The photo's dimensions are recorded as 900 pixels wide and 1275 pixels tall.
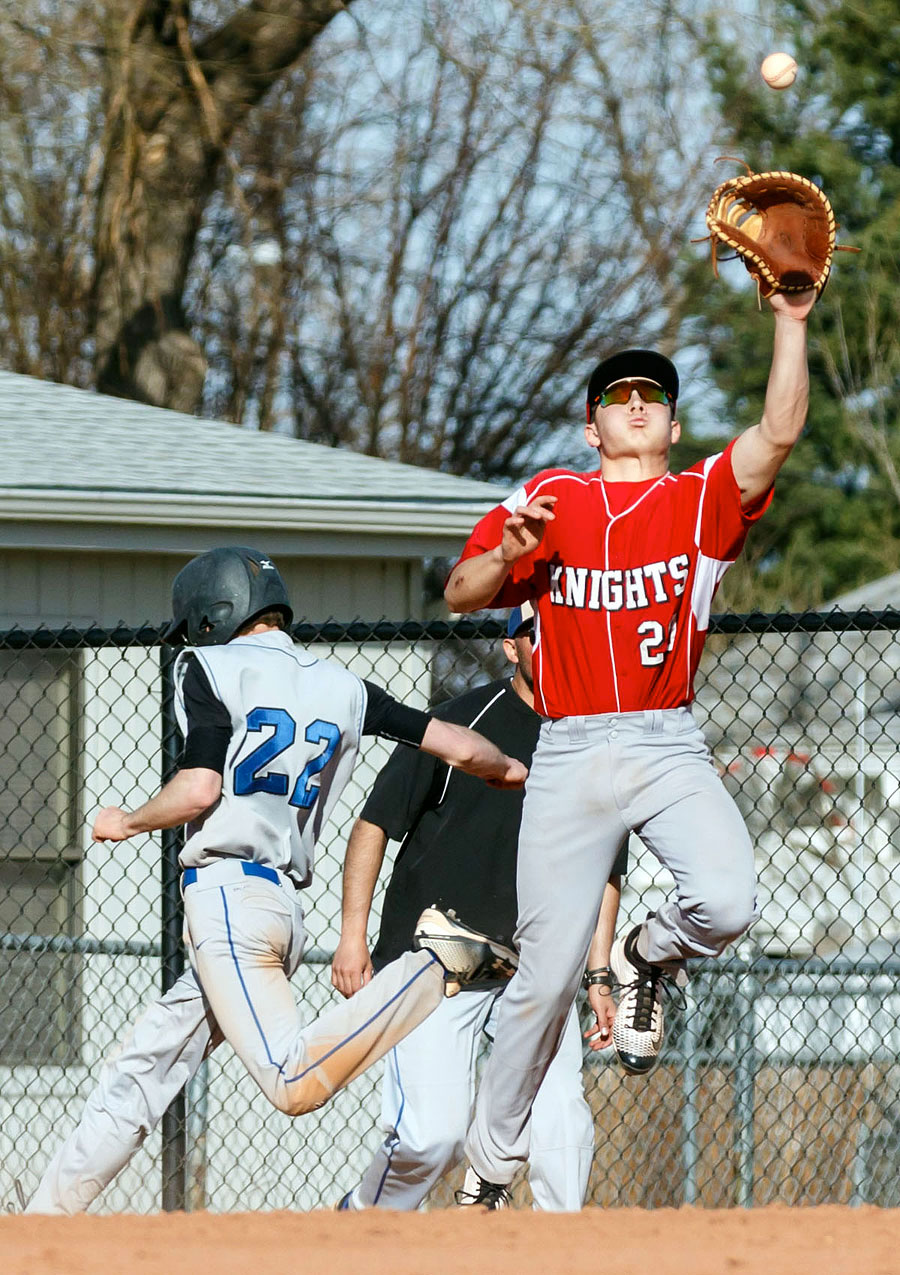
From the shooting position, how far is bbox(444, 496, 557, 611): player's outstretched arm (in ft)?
13.2

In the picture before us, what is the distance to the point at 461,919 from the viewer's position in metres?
5.10

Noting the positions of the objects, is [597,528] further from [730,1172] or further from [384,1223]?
[730,1172]

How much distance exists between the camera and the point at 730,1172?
6.95 meters

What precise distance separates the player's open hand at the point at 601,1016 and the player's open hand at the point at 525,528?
158cm

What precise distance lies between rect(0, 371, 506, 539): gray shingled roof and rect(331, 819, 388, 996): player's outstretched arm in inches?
116

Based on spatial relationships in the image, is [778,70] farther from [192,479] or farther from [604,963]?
[192,479]

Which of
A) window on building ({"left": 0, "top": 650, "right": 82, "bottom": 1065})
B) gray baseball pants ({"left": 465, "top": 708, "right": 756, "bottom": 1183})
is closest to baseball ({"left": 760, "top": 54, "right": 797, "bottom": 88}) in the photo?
gray baseball pants ({"left": 465, "top": 708, "right": 756, "bottom": 1183})

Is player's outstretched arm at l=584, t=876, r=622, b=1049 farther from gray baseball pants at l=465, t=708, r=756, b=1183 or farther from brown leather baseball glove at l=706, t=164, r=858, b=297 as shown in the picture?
brown leather baseball glove at l=706, t=164, r=858, b=297

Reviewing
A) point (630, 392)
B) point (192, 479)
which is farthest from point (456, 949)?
point (192, 479)

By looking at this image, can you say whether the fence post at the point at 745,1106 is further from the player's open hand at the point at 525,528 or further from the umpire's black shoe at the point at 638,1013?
the player's open hand at the point at 525,528

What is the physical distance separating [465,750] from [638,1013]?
0.80m

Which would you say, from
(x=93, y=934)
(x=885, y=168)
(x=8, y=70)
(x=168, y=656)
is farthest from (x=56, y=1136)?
(x=885, y=168)

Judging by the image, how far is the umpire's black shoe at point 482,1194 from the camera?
460cm

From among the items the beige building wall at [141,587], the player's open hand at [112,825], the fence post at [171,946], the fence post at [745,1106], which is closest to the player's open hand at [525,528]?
the player's open hand at [112,825]
